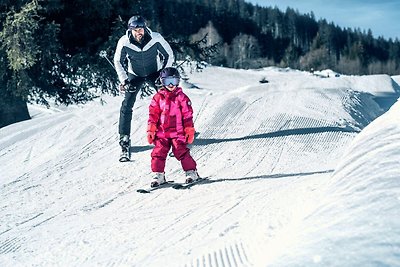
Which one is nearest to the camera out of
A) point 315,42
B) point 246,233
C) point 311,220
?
point 311,220

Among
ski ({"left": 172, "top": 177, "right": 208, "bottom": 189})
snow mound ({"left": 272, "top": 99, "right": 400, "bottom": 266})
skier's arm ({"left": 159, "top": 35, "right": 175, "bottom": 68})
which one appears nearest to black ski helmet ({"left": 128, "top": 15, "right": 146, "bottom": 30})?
skier's arm ({"left": 159, "top": 35, "right": 175, "bottom": 68})

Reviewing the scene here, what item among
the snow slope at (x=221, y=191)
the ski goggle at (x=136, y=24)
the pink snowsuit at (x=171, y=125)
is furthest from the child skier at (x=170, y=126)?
the ski goggle at (x=136, y=24)

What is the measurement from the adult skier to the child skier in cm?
118

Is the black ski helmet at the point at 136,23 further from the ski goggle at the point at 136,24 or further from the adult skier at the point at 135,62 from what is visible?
the adult skier at the point at 135,62

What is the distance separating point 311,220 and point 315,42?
105 metres

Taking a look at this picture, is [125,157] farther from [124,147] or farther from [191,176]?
[191,176]

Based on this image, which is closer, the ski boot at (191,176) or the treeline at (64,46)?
the ski boot at (191,176)

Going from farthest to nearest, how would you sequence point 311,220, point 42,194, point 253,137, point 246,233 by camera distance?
point 253,137
point 42,194
point 246,233
point 311,220

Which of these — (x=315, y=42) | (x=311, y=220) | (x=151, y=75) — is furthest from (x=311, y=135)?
(x=315, y=42)

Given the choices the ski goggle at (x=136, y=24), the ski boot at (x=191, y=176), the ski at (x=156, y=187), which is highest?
the ski goggle at (x=136, y=24)

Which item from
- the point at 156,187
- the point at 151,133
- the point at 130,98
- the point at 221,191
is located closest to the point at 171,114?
the point at 151,133

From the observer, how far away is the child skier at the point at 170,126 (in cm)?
596

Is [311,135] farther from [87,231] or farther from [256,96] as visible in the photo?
[87,231]

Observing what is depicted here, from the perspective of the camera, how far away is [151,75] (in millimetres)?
7285
